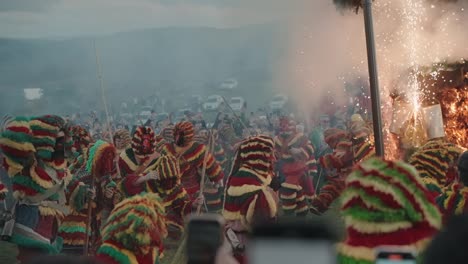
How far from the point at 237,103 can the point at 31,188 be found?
7145 mm

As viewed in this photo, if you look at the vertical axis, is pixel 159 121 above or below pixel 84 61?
below

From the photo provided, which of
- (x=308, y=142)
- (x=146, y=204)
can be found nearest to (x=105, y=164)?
(x=146, y=204)

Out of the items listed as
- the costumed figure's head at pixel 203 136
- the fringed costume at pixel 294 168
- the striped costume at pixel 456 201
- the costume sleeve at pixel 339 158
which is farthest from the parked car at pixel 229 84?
the striped costume at pixel 456 201

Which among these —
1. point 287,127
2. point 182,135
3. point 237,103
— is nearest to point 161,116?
point 237,103

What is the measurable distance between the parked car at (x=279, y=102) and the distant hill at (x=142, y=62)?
1.21 ft

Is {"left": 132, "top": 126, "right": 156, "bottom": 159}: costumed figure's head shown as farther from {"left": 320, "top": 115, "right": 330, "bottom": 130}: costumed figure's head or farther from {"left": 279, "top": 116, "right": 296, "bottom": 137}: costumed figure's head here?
{"left": 320, "top": 115, "right": 330, "bottom": 130}: costumed figure's head

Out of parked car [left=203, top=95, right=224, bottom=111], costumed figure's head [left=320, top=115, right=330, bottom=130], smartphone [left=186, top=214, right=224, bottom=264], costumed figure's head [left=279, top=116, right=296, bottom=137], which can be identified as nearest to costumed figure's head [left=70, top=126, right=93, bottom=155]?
parked car [left=203, top=95, right=224, bottom=111]

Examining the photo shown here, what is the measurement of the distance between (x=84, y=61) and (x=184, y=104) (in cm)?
176

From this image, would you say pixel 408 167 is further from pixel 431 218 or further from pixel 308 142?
pixel 308 142

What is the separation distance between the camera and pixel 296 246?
169 centimetres

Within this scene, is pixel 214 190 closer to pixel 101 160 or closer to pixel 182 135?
pixel 182 135

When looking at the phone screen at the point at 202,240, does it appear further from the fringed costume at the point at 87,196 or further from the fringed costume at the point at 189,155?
the fringed costume at the point at 189,155

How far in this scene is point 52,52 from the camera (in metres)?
13.4

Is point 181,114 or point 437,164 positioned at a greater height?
point 181,114
